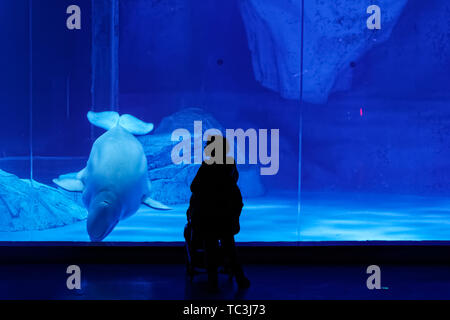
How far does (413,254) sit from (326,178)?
8085mm

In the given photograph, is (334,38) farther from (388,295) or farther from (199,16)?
(388,295)

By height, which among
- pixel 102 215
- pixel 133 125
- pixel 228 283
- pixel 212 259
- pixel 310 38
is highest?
pixel 310 38

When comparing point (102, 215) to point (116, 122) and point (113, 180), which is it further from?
point (116, 122)

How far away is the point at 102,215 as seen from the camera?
16.6 feet

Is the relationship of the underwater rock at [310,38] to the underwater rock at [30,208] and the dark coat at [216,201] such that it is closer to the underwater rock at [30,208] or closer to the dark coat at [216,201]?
the underwater rock at [30,208]

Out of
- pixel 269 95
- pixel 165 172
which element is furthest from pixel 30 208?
pixel 269 95

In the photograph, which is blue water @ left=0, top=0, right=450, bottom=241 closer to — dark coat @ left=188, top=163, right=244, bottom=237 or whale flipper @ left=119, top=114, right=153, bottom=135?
whale flipper @ left=119, top=114, right=153, bottom=135

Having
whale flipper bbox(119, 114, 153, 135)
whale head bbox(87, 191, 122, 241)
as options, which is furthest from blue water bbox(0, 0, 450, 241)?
whale head bbox(87, 191, 122, 241)

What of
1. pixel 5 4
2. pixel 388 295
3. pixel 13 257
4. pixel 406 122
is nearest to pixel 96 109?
pixel 5 4

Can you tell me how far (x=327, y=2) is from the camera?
36.2 ft

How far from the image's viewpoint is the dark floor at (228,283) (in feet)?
12.7

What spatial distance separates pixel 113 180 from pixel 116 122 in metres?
1.26

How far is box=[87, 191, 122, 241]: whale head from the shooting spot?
500 cm

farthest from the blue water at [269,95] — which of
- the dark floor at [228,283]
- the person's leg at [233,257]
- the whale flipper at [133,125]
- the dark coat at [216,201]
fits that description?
the dark coat at [216,201]
